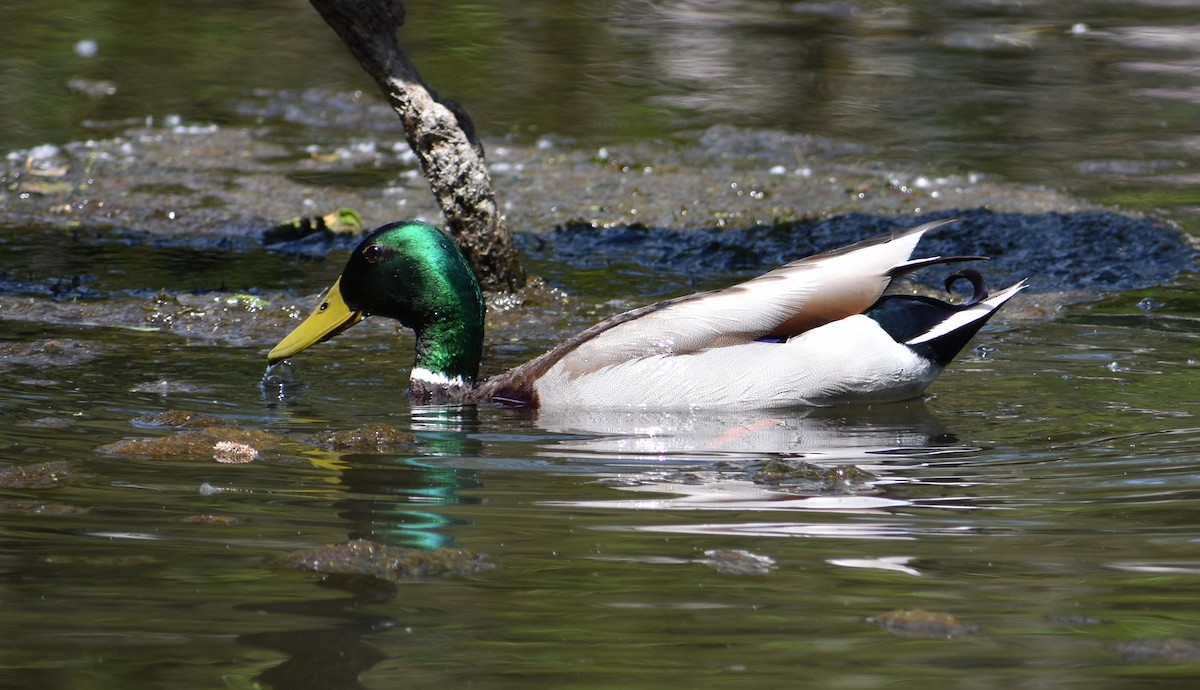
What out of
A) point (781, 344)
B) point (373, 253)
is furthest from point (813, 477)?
point (373, 253)

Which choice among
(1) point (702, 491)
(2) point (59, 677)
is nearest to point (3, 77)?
(1) point (702, 491)

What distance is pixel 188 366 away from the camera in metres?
6.58

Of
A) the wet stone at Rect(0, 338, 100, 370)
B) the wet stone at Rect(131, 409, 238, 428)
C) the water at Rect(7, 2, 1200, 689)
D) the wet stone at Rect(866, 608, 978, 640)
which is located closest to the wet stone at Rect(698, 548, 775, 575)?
the water at Rect(7, 2, 1200, 689)

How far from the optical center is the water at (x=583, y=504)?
3113 mm

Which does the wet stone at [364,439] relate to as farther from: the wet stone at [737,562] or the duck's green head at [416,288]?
the wet stone at [737,562]

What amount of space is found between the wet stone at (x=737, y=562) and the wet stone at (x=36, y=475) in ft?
6.18

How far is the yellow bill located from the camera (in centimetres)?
636

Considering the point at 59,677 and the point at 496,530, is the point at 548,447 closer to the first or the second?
the point at 496,530

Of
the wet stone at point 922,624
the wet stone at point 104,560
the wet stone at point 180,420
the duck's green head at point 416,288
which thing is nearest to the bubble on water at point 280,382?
the duck's green head at point 416,288

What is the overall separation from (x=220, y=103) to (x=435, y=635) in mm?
10211

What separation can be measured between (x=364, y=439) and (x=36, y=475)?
1.03m

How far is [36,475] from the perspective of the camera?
4629 mm

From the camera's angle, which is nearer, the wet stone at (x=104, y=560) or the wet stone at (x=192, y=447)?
the wet stone at (x=104, y=560)

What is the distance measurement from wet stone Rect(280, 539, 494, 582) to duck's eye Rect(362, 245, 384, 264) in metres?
2.81
